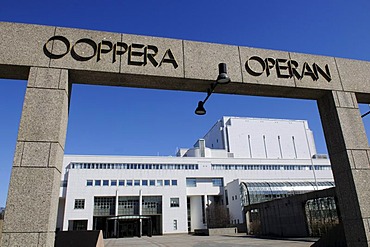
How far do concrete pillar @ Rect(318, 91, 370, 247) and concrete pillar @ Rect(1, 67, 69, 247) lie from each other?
620cm

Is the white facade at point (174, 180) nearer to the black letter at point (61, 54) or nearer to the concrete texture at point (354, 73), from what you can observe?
the concrete texture at point (354, 73)

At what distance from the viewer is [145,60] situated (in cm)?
624

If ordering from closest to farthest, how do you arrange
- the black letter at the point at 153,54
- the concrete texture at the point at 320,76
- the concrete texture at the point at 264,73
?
the black letter at the point at 153,54
the concrete texture at the point at 264,73
the concrete texture at the point at 320,76

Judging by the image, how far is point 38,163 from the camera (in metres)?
5.13

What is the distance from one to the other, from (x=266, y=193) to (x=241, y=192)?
4.10 metres

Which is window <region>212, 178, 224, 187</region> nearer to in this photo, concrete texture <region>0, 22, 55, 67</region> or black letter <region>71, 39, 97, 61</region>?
black letter <region>71, 39, 97, 61</region>

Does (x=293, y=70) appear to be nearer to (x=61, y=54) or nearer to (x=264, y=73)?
(x=264, y=73)

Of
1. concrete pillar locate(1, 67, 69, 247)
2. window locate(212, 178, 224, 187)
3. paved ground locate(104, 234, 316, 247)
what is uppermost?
window locate(212, 178, 224, 187)

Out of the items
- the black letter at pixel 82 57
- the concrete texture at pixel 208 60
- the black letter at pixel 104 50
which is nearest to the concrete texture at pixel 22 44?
the black letter at pixel 82 57

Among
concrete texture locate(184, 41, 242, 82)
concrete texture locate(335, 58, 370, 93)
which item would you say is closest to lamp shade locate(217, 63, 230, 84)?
concrete texture locate(184, 41, 242, 82)

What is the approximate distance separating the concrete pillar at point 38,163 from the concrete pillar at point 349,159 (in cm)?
620

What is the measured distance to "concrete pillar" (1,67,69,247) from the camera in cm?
473

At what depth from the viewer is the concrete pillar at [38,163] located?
473 centimetres

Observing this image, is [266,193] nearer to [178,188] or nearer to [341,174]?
[178,188]
